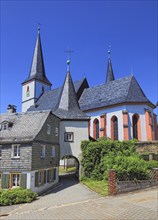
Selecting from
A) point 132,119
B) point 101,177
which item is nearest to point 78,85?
point 132,119

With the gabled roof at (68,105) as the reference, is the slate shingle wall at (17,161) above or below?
below

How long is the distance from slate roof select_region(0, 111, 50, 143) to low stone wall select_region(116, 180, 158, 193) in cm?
915

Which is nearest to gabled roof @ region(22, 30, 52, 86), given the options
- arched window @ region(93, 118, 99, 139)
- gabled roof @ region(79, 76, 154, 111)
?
gabled roof @ region(79, 76, 154, 111)

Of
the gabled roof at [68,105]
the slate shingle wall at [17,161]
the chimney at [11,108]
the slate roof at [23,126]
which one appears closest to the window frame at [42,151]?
the slate roof at [23,126]

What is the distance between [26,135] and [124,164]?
9.62 meters

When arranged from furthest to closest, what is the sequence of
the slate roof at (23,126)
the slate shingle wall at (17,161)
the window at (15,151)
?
the slate roof at (23,126) → the window at (15,151) → the slate shingle wall at (17,161)

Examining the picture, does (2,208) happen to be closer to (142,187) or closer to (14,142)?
(14,142)

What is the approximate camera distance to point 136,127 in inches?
1416

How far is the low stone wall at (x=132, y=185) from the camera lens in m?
16.8

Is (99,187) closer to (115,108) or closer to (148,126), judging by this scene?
(148,126)

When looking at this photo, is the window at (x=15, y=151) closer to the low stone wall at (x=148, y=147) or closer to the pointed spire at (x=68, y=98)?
the pointed spire at (x=68, y=98)

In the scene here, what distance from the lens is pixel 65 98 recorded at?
3269cm

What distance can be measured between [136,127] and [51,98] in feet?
70.3

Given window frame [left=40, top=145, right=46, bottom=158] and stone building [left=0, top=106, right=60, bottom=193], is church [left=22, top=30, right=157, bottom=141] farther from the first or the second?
window frame [left=40, top=145, right=46, bottom=158]
